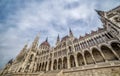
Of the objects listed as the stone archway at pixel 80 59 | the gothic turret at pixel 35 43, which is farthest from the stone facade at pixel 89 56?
the gothic turret at pixel 35 43

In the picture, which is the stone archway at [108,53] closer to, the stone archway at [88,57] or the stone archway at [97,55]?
the stone archway at [97,55]

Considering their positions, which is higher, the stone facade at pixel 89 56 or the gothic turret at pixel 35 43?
the gothic turret at pixel 35 43

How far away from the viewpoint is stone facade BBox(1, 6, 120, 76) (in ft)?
55.1

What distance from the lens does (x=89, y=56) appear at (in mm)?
29219

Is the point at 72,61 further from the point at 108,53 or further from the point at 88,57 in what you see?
the point at 108,53

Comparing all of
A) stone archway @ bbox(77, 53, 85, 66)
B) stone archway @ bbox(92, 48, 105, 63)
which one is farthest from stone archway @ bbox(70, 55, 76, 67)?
stone archway @ bbox(92, 48, 105, 63)

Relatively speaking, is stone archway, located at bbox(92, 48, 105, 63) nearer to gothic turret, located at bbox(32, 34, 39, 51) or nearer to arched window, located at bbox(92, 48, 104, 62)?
arched window, located at bbox(92, 48, 104, 62)

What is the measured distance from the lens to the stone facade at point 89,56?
16781 millimetres

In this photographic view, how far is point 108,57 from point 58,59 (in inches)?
765

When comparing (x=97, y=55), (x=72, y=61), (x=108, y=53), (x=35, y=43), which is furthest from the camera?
(x=35, y=43)

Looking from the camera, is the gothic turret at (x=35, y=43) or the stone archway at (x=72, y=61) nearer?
the stone archway at (x=72, y=61)

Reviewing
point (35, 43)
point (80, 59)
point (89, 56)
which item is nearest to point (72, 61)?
point (80, 59)

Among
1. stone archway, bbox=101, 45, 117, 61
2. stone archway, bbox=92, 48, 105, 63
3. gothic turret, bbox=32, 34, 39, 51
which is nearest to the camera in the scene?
stone archway, bbox=101, 45, 117, 61

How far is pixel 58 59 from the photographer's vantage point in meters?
34.8
